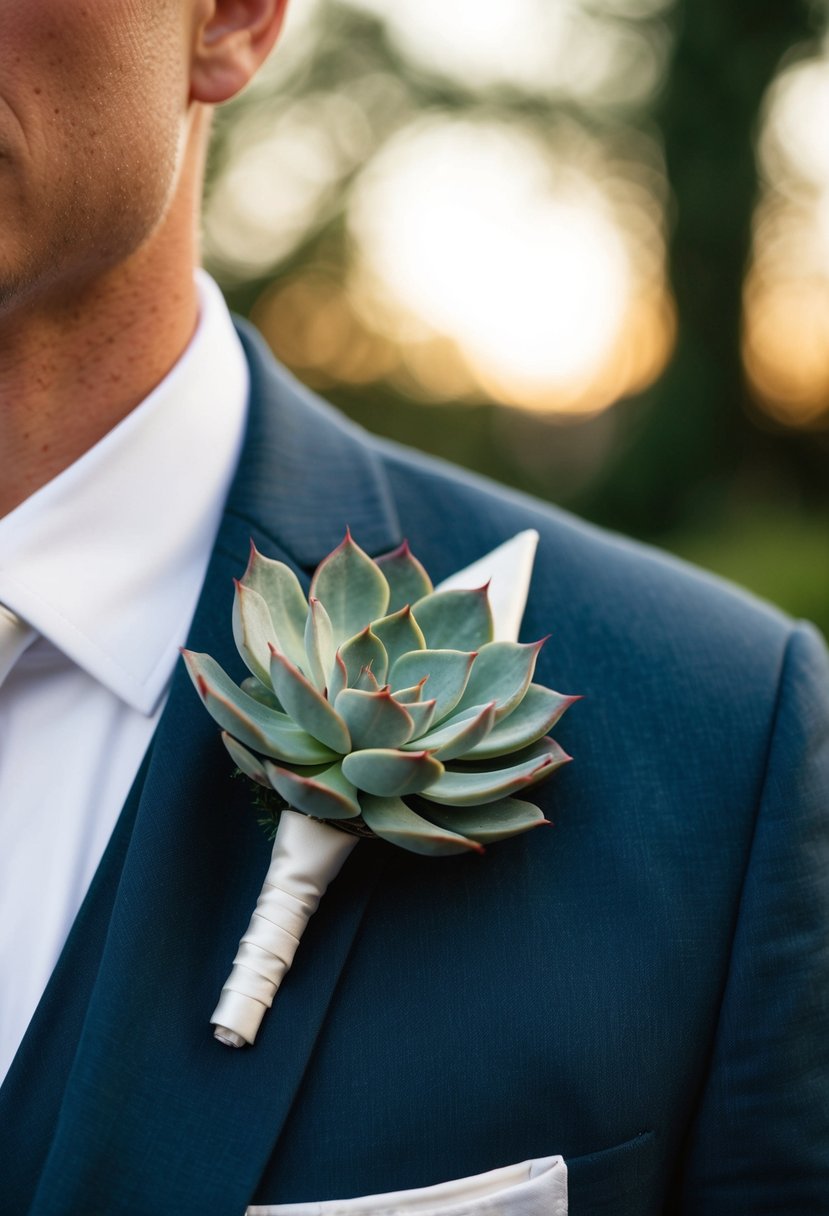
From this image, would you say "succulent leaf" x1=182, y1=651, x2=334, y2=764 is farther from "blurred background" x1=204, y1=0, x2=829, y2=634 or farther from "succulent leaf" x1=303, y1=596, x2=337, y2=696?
"blurred background" x1=204, y1=0, x2=829, y2=634

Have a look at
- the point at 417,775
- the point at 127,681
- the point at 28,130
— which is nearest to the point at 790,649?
the point at 417,775

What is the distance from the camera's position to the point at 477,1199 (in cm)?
133

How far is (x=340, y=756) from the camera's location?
4.34ft

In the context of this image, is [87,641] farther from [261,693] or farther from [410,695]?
[410,695]

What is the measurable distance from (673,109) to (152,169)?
49.8 feet

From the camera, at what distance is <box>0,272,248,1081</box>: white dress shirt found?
148 centimetres

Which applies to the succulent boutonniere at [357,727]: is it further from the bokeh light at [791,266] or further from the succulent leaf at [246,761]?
the bokeh light at [791,266]

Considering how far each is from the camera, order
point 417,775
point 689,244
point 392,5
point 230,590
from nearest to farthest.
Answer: point 417,775
point 230,590
point 689,244
point 392,5

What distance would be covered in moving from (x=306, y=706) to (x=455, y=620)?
0.28m

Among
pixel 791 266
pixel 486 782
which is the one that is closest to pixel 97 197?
pixel 486 782

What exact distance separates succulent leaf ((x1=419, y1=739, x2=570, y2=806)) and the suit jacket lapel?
195 millimetres

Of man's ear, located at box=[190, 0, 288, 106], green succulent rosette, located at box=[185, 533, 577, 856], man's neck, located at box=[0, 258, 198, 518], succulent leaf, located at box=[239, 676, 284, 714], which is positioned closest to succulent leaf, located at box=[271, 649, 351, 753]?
green succulent rosette, located at box=[185, 533, 577, 856]

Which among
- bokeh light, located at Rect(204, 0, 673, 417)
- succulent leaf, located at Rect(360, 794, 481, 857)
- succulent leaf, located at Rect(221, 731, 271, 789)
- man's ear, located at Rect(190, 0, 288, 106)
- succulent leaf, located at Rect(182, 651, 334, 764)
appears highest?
man's ear, located at Rect(190, 0, 288, 106)

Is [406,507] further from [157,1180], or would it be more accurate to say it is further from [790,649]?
[157,1180]
